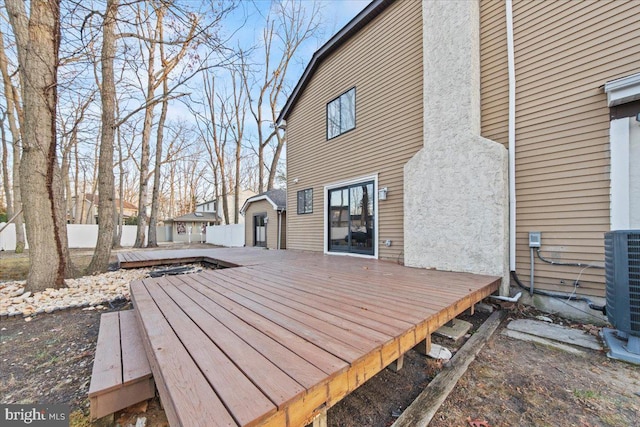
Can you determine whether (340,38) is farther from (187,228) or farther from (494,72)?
(187,228)

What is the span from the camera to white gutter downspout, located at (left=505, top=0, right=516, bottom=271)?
12.7ft

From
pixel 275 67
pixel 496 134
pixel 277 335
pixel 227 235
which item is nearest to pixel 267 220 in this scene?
pixel 227 235

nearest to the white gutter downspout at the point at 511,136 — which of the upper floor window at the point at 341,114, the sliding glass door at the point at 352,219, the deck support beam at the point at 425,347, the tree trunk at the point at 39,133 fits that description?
the deck support beam at the point at 425,347

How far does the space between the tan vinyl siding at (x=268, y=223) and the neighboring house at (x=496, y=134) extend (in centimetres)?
457

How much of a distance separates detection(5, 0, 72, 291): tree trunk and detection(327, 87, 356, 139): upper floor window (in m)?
5.61

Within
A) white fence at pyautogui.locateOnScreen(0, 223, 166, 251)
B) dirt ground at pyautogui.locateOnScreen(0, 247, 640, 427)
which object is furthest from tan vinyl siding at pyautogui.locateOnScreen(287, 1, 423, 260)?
white fence at pyautogui.locateOnScreen(0, 223, 166, 251)

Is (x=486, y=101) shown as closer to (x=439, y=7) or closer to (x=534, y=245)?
(x=439, y=7)

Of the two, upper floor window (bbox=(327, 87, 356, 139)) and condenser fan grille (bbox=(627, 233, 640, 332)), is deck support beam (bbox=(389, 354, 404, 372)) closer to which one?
condenser fan grille (bbox=(627, 233, 640, 332))

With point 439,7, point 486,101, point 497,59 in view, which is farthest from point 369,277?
point 439,7

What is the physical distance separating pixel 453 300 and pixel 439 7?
5.02m

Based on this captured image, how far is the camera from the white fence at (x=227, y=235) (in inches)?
567

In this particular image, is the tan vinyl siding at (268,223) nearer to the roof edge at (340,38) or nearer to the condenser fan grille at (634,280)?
the roof edge at (340,38)

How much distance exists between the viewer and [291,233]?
895 centimetres

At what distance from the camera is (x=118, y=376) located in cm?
166
